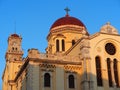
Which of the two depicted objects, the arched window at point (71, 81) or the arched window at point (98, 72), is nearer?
the arched window at point (71, 81)

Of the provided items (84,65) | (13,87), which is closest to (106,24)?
(84,65)

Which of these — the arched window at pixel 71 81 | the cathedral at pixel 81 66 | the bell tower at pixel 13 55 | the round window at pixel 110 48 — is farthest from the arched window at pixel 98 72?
the bell tower at pixel 13 55

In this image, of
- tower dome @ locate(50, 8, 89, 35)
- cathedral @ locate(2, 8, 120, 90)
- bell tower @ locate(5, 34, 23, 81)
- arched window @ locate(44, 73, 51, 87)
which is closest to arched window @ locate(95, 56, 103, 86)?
cathedral @ locate(2, 8, 120, 90)

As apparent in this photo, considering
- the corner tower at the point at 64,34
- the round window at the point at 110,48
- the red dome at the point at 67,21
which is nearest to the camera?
the round window at the point at 110,48

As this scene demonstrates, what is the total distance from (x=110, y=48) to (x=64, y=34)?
9.64 m

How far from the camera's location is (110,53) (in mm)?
38062

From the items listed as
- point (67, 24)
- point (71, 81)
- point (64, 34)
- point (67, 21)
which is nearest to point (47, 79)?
point (71, 81)

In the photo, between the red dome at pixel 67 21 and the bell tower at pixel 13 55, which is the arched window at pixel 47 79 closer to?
the bell tower at pixel 13 55

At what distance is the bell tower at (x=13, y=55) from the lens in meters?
47.3

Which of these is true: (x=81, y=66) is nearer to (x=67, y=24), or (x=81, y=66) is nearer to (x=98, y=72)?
(x=98, y=72)

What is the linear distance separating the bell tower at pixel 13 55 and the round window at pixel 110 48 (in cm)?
1609

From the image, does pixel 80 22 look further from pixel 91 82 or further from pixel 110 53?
pixel 91 82

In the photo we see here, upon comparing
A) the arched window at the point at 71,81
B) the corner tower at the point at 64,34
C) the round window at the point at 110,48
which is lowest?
the arched window at the point at 71,81

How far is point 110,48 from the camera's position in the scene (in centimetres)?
3850
